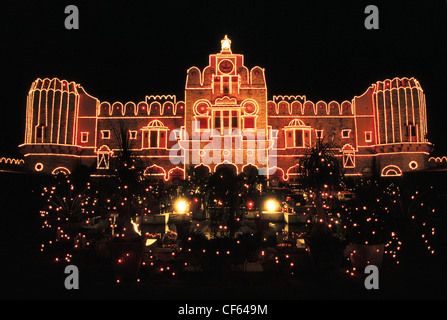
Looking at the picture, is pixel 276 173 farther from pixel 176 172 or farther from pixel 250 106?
pixel 176 172

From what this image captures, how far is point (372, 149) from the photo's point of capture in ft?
94.1

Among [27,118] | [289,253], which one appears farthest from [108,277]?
[27,118]

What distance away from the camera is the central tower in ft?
90.8

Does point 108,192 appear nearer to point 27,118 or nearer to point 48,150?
point 48,150

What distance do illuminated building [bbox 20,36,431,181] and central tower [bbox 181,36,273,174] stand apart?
0.09 meters

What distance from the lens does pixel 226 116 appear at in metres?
28.1

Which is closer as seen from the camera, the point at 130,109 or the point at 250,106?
the point at 250,106

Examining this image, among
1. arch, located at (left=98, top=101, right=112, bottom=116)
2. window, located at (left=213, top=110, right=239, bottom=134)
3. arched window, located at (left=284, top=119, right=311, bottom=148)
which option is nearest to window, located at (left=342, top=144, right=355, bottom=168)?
arched window, located at (left=284, top=119, right=311, bottom=148)

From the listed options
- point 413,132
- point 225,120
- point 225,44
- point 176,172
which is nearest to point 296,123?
point 225,120

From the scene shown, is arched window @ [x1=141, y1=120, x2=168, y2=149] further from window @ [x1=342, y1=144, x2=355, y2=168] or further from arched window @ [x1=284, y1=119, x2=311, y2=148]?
window @ [x1=342, y1=144, x2=355, y2=168]

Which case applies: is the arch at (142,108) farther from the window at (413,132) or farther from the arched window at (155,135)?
the window at (413,132)

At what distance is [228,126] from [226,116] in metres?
0.92

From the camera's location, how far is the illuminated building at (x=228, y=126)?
88.7 feet
